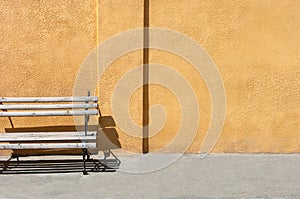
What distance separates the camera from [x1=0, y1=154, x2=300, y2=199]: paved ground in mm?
4535

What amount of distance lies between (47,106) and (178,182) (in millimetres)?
1703

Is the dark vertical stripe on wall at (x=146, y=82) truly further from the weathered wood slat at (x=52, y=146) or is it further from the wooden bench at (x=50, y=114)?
the weathered wood slat at (x=52, y=146)

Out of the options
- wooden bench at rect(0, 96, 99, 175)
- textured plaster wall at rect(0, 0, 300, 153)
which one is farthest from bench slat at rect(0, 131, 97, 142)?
textured plaster wall at rect(0, 0, 300, 153)

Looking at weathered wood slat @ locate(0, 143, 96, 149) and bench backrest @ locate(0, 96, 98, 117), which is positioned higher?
bench backrest @ locate(0, 96, 98, 117)

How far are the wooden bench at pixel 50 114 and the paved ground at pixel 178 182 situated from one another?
340 mm

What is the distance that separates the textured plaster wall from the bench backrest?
0.17m

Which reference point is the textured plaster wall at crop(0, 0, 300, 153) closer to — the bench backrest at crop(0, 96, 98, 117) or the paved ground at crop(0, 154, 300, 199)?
the bench backrest at crop(0, 96, 98, 117)

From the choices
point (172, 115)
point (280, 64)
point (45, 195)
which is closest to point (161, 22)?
point (172, 115)

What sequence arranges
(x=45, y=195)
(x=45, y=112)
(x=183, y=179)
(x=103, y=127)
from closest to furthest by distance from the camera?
(x=45, y=195) < (x=183, y=179) < (x=45, y=112) < (x=103, y=127)

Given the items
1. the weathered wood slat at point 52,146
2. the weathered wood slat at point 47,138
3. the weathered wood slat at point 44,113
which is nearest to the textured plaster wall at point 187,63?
the weathered wood slat at point 44,113

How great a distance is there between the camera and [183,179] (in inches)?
194

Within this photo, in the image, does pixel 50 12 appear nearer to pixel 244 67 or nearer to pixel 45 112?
pixel 45 112

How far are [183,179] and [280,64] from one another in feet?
6.23

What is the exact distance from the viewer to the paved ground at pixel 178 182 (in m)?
4.54
